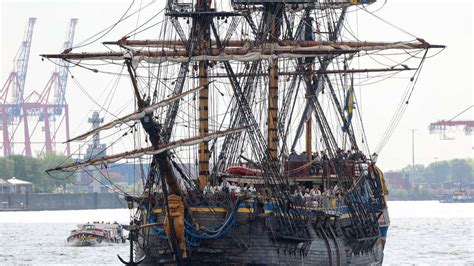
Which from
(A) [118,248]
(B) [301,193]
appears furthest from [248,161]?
(A) [118,248]

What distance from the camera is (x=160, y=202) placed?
229 ft

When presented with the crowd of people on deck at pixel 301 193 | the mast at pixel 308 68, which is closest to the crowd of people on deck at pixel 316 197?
the crowd of people on deck at pixel 301 193

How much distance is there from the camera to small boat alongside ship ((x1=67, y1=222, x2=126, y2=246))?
396 ft

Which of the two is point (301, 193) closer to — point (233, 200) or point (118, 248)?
point (233, 200)

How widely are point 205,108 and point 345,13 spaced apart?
25408 mm

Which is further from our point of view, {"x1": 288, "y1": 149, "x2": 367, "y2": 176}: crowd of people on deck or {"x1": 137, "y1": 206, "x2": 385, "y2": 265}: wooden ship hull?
{"x1": 288, "y1": 149, "x2": 367, "y2": 176}: crowd of people on deck

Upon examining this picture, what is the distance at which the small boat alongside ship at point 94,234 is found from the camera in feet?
396

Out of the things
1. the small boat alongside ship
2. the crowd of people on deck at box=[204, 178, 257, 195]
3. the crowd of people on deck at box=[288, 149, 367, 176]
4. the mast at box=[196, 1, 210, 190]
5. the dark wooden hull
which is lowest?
the dark wooden hull

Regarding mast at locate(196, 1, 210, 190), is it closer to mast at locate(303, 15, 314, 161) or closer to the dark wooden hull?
the dark wooden hull

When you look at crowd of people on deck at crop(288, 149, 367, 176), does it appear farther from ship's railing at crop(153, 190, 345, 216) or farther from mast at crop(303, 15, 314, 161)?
ship's railing at crop(153, 190, 345, 216)

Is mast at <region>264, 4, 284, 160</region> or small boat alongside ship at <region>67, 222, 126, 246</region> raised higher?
mast at <region>264, 4, 284, 160</region>

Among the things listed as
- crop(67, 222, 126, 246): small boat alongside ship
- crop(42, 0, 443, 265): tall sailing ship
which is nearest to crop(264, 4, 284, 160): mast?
crop(42, 0, 443, 265): tall sailing ship

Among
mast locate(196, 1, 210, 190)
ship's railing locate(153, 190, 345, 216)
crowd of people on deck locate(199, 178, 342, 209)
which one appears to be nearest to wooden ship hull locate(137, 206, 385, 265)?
ship's railing locate(153, 190, 345, 216)

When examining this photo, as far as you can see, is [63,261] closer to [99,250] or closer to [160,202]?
[99,250]
